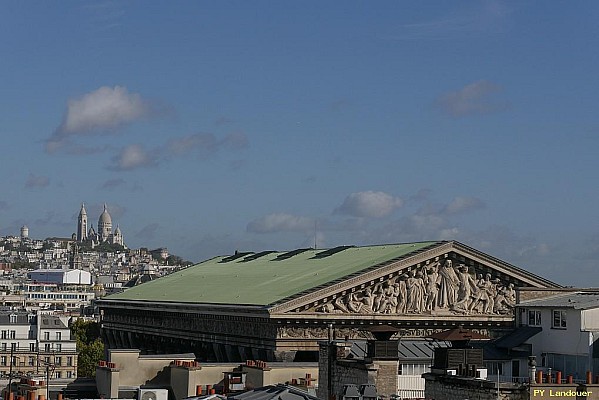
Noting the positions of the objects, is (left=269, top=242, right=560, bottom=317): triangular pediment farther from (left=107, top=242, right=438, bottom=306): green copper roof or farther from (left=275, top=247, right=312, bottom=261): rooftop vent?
(left=275, top=247, right=312, bottom=261): rooftop vent

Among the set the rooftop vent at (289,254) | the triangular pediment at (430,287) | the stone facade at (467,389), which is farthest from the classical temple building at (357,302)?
the stone facade at (467,389)

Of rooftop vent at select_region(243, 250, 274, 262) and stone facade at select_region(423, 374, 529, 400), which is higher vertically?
rooftop vent at select_region(243, 250, 274, 262)

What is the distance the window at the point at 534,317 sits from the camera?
6781cm

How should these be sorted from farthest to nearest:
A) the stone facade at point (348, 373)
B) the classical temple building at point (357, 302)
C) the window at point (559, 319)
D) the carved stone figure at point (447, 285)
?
the carved stone figure at point (447, 285), the classical temple building at point (357, 302), the window at point (559, 319), the stone facade at point (348, 373)

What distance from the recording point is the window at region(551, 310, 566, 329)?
6412 cm

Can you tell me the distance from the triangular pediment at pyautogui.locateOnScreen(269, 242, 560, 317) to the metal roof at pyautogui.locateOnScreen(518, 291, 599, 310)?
2269 centimetres

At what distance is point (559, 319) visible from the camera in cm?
6469

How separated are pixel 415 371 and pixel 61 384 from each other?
86.1ft

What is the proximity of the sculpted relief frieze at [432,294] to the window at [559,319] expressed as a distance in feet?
105

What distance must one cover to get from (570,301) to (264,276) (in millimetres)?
51840

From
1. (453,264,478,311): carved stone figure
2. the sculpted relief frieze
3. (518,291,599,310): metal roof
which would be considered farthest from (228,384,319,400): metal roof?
(453,264,478,311): carved stone figure

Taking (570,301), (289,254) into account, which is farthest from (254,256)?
(570,301)

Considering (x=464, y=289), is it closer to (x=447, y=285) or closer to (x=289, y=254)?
(x=447, y=285)

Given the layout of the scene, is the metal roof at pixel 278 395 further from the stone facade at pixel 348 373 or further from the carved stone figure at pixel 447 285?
the carved stone figure at pixel 447 285
